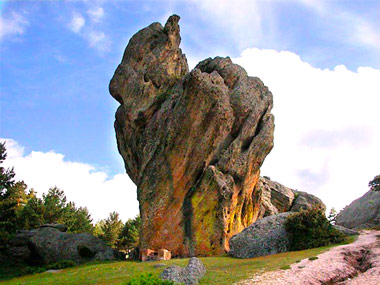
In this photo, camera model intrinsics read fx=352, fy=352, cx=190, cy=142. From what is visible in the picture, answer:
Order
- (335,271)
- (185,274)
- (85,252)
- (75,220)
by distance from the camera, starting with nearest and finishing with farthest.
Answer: (335,271)
(185,274)
(85,252)
(75,220)

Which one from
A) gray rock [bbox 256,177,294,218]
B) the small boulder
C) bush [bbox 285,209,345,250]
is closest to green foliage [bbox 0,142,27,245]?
the small boulder

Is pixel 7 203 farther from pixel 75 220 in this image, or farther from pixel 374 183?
pixel 374 183

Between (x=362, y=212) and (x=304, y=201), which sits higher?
(x=304, y=201)

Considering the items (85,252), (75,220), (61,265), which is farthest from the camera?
(75,220)

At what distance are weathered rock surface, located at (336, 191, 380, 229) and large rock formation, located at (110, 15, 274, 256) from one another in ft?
66.1

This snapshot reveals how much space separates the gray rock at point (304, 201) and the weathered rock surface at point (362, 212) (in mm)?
4905

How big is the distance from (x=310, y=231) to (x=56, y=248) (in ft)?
113

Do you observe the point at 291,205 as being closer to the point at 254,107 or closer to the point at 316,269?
the point at 254,107

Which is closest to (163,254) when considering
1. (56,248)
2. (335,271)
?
(56,248)

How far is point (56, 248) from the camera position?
162 ft

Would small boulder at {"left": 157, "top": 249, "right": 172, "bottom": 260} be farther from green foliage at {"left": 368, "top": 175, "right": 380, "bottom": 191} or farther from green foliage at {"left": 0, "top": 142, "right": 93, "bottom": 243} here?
green foliage at {"left": 368, "top": 175, "right": 380, "bottom": 191}

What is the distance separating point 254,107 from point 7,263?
42357 millimetres

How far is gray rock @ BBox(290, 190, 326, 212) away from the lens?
6994 centimetres

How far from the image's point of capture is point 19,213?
6050 cm
